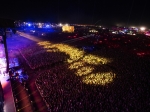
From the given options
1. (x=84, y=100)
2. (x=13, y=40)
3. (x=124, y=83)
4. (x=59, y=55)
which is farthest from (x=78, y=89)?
(x=13, y=40)

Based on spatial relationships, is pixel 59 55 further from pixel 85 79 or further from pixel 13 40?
pixel 13 40

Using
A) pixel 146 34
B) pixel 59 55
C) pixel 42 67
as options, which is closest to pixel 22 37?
pixel 59 55

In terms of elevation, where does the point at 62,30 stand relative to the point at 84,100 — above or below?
above

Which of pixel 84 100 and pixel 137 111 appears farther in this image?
pixel 84 100

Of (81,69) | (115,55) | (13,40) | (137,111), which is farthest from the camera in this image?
(13,40)

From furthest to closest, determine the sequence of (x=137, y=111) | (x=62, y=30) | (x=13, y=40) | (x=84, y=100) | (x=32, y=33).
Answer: (x=32, y=33)
(x=62, y=30)
(x=13, y=40)
(x=84, y=100)
(x=137, y=111)

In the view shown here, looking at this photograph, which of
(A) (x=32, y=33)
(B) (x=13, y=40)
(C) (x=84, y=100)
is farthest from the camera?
(A) (x=32, y=33)

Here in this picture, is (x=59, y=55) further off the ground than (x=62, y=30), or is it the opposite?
(x=62, y=30)

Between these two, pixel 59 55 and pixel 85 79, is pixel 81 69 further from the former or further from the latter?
pixel 59 55

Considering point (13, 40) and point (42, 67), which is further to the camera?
point (13, 40)
